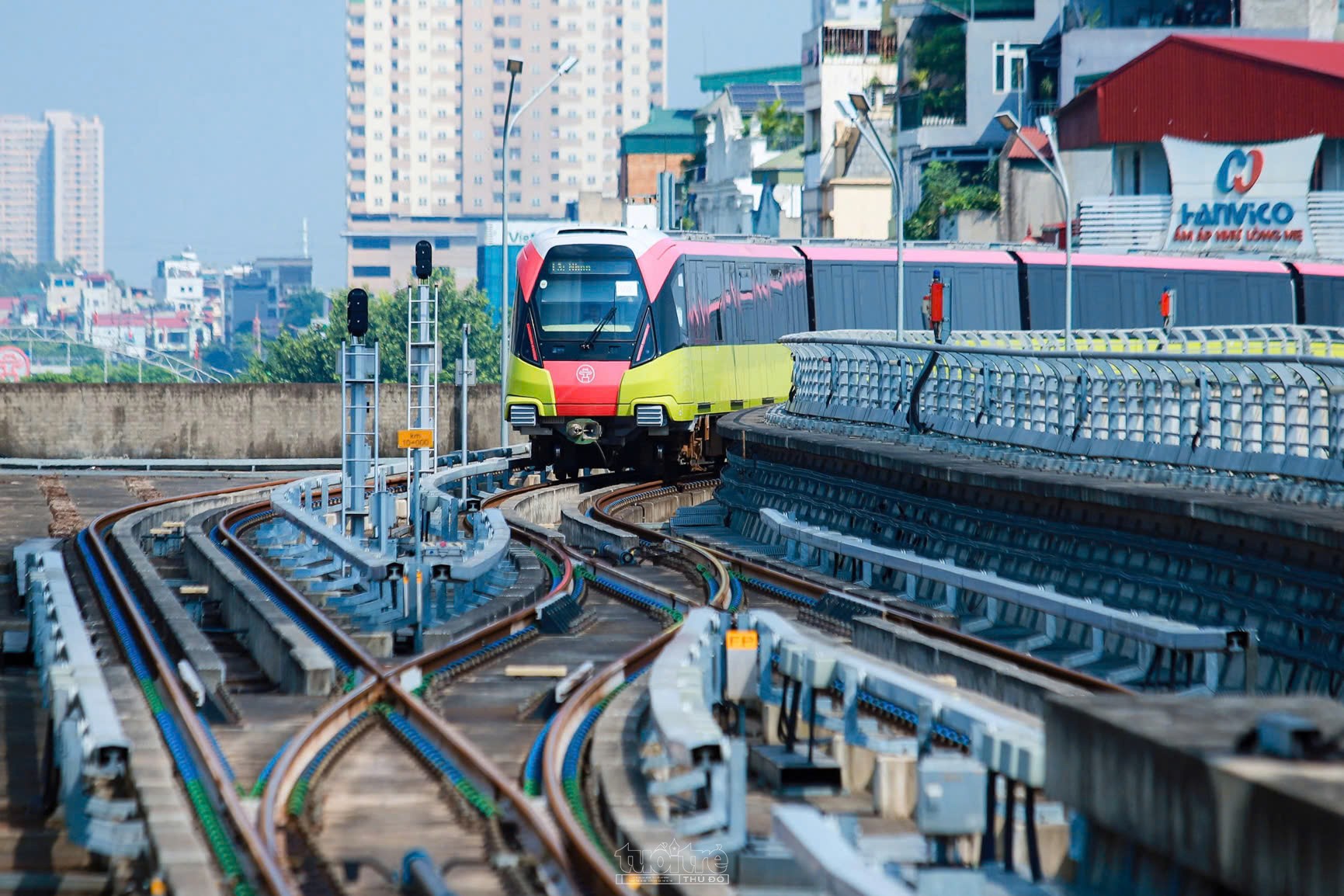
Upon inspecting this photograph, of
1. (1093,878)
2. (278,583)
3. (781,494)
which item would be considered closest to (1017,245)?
(781,494)

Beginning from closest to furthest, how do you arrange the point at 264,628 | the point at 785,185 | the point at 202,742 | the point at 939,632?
the point at 202,742 → the point at 939,632 → the point at 264,628 → the point at 785,185

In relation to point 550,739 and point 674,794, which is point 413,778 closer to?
point 550,739

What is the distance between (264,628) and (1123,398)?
697 cm

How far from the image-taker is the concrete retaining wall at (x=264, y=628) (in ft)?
43.6

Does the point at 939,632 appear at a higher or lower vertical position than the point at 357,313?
lower

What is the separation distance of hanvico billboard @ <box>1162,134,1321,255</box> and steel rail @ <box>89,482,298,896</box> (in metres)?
43.3

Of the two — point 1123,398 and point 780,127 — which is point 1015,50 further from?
point 1123,398

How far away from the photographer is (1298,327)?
15039 millimetres

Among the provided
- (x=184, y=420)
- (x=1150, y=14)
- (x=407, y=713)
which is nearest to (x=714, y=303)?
(x=184, y=420)

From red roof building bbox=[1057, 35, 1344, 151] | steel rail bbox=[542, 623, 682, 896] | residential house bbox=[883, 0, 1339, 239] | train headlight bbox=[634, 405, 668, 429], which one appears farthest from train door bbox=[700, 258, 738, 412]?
residential house bbox=[883, 0, 1339, 239]

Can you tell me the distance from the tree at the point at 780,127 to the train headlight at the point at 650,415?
77906mm

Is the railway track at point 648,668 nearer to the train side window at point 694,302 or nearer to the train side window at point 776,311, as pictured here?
the train side window at point 694,302

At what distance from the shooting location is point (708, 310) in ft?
97.7

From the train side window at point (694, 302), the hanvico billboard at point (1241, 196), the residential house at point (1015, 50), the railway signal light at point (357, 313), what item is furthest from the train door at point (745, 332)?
the residential house at point (1015, 50)
